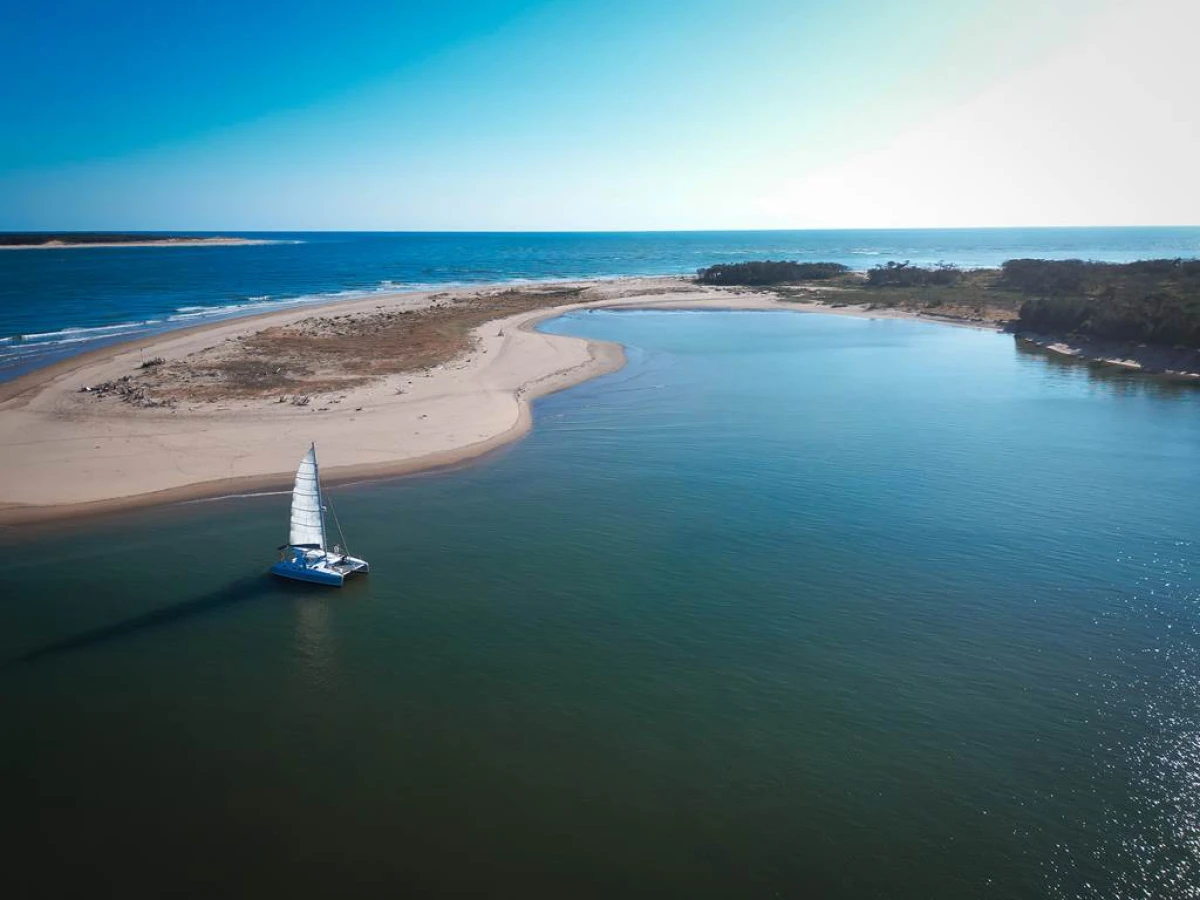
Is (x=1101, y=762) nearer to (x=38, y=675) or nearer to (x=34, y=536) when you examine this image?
(x=38, y=675)

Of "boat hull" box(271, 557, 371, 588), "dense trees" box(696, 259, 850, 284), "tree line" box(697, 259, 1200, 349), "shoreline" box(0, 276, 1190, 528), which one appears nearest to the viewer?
"boat hull" box(271, 557, 371, 588)

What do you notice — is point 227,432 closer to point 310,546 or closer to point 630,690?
point 310,546

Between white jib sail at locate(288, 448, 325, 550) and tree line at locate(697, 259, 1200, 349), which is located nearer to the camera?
white jib sail at locate(288, 448, 325, 550)

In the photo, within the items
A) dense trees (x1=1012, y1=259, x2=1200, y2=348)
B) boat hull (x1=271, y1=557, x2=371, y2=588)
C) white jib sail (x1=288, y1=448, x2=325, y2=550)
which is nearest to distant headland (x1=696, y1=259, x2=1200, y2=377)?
dense trees (x1=1012, y1=259, x2=1200, y2=348)

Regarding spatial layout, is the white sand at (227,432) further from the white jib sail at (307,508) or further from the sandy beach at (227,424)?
the white jib sail at (307,508)

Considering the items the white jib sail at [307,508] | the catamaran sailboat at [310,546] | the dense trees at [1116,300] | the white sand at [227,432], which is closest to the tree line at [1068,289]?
the dense trees at [1116,300]

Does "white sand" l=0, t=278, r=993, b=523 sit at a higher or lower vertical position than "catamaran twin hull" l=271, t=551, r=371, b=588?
higher

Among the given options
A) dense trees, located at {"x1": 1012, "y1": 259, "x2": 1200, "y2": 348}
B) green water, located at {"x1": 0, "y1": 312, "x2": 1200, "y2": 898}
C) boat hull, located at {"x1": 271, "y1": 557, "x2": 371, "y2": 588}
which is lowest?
green water, located at {"x1": 0, "y1": 312, "x2": 1200, "y2": 898}

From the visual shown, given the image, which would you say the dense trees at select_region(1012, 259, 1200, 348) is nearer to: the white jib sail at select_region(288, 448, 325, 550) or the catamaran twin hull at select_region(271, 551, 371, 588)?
the catamaran twin hull at select_region(271, 551, 371, 588)
